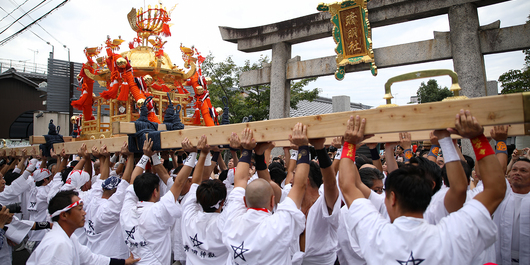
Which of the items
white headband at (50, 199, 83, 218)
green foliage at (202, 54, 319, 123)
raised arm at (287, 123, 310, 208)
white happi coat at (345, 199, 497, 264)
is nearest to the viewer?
white happi coat at (345, 199, 497, 264)

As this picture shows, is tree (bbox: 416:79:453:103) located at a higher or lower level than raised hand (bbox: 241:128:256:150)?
higher

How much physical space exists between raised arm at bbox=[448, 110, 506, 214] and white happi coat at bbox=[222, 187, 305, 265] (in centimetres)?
115

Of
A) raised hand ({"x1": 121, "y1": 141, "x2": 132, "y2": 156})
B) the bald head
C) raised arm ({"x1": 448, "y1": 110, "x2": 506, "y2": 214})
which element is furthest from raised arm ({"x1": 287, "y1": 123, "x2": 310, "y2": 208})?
raised hand ({"x1": 121, "y1": 141, "x2": 132, "y2": 156})

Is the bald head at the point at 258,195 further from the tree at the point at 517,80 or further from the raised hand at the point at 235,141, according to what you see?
the tree at the point at 517,80

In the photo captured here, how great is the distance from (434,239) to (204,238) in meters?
1.83

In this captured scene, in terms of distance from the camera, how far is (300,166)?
2.49 meters

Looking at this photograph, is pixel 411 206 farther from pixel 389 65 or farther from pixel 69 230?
pixel 389 65

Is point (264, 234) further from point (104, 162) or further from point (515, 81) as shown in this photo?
point (515, 81)

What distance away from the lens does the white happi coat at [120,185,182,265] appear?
3.08 m

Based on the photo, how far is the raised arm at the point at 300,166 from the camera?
2402 millimetres

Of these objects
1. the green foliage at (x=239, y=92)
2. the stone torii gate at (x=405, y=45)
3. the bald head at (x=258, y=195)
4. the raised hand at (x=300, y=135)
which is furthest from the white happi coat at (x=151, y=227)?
the green foliage at (x=239, y=92)

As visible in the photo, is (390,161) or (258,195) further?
(390,161)

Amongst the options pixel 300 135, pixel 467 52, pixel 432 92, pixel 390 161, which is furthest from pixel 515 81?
pixel 300 135

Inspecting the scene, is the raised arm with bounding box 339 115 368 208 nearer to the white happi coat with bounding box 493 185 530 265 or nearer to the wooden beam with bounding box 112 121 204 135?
the white happi coat with bounding box 493 185 530 265
